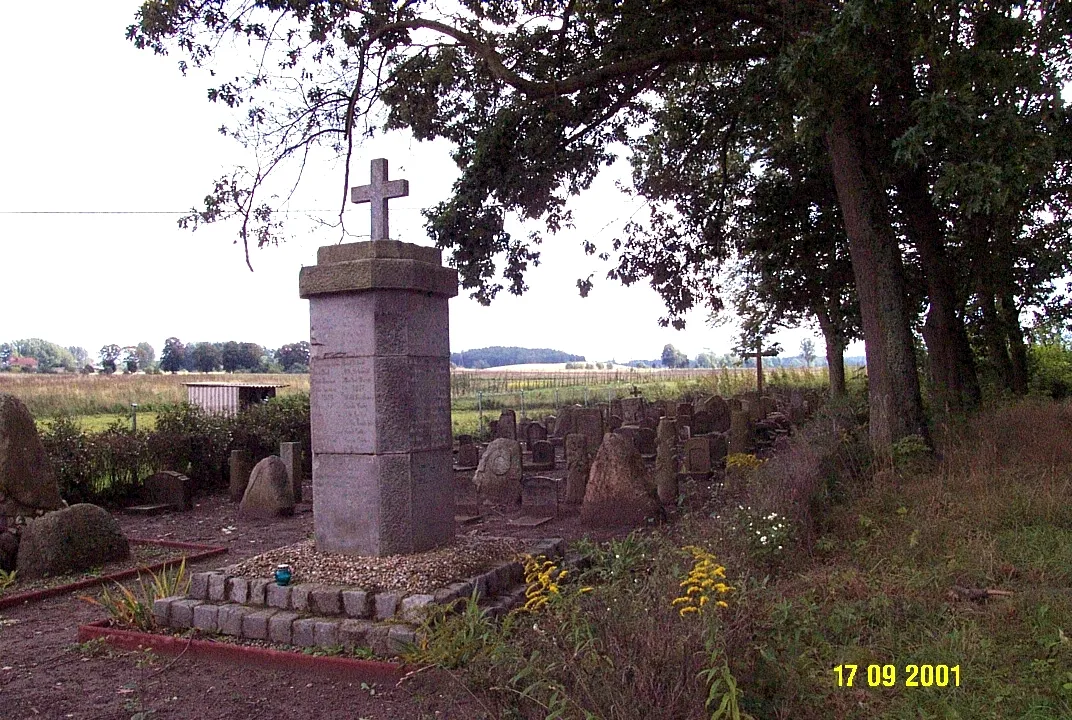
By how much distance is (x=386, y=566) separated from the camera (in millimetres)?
6016

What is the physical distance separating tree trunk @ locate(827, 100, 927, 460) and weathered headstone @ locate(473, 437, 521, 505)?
15.5 feet

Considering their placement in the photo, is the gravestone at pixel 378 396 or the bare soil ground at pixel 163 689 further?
the gravestone at pixel 378 396

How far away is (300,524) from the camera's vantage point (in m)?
11.2

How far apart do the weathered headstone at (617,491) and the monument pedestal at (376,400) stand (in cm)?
380

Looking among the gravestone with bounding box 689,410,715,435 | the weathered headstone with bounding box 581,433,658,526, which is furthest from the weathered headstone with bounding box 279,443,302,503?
the gravestone with bounding box 689,410,715,435

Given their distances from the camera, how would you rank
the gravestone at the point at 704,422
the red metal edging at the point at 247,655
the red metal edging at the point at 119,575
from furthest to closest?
the gravestone at the point at 704,422
the red metal edging at the point at 119,575
the red metal edging at the point at 247,655

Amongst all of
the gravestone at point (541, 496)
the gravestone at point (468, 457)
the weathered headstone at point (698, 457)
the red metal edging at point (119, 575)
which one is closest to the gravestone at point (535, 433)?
the gravestone at point (468, 457)

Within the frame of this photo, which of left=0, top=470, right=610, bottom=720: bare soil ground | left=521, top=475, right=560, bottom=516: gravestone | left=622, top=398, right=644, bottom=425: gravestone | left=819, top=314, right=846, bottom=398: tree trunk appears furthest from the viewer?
left=819, top=314, right=846, bottom=398: tree trunk

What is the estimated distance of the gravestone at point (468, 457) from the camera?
14580 millimetres

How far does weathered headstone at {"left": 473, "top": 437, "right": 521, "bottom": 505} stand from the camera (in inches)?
469

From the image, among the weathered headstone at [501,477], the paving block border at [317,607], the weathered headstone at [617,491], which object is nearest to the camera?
the paving block border at [317,607]

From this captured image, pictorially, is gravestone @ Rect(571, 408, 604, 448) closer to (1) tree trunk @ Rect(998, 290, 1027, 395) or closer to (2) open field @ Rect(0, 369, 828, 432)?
(2) open field @ Rect(0, 369, 828, 432)

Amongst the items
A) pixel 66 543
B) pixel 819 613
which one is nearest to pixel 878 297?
pixel 819 613
